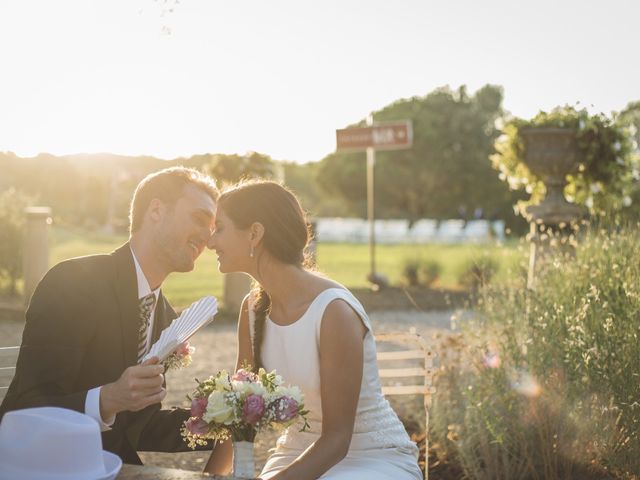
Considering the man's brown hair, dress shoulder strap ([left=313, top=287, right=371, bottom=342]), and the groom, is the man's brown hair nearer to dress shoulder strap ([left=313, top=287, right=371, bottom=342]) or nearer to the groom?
the groom

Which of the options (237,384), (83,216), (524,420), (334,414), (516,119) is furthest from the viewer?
(83,216)

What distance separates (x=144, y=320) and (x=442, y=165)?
50944 millimetres

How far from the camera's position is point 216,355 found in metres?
10.5

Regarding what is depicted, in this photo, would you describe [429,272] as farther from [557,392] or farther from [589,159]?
[557,392]

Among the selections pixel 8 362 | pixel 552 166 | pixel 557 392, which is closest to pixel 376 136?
pixel 552 166

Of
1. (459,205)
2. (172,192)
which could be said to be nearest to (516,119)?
(172,192)

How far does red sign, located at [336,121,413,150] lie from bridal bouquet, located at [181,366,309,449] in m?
12.0

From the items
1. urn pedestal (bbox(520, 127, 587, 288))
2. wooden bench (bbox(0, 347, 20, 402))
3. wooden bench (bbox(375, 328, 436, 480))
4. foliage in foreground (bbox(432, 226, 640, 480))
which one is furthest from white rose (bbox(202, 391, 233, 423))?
urn pedestal (bbox(520, 127, 587, 288))

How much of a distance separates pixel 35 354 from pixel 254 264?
824mm

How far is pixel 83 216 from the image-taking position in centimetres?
5225

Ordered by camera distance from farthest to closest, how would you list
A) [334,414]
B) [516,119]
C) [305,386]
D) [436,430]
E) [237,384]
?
[516,119], [436,430], [305,386], [334,414], [237,384]

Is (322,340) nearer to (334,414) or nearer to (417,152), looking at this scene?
(334,414)

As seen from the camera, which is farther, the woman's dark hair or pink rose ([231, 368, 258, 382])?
the woman's dark hair

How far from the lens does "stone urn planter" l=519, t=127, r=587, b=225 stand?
9728mm
